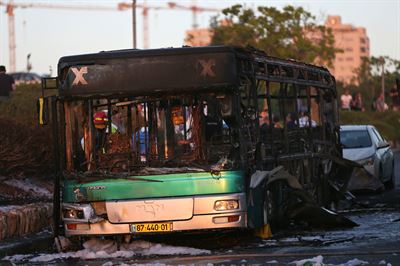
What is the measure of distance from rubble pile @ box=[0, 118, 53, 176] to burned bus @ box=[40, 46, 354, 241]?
5297 mm

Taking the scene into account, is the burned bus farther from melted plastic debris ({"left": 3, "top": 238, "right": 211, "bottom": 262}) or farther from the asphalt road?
the asphalt road

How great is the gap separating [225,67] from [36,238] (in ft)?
13.5

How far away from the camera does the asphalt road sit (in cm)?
1226

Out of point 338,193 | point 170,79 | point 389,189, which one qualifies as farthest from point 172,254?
point 389,189

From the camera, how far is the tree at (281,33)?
67.8 meters

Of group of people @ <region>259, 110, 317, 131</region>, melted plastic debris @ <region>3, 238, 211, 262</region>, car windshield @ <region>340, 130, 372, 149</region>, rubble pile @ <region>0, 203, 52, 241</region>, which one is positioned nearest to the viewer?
melted plastic debris @ <region>3, 238, 211, 262</region>

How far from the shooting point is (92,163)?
46.4ft

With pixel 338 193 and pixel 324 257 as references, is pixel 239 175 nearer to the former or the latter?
pixel 324 257

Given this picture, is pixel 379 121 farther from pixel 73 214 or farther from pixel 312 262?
pixel 312 262

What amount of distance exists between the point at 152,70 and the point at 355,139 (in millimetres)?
13080

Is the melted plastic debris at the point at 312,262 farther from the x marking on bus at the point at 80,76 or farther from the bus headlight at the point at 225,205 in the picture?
the x marking on bus at the point at 80,76

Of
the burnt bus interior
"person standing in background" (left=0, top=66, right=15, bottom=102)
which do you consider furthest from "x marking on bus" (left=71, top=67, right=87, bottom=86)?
"person standing in background" (left=0, top=66, right=15, bottom=102)

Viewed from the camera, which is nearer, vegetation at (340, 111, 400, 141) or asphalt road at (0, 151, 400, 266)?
asphalt road at (0, 151, 400, 266)

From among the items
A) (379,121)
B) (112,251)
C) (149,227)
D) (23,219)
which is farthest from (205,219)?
(379,121)
